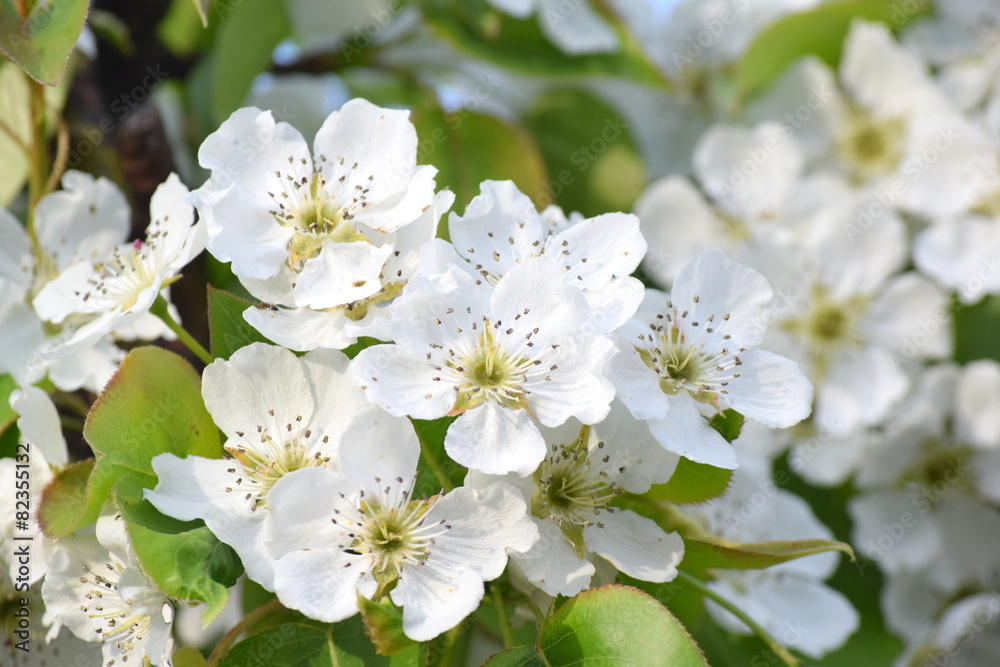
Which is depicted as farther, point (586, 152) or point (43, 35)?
point (586, 152)

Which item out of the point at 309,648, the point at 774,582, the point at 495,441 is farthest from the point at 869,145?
the point at 309,648

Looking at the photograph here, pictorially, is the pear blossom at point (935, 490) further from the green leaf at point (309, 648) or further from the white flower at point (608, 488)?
the green leaf at point (309, 648)

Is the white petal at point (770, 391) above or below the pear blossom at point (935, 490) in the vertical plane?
above

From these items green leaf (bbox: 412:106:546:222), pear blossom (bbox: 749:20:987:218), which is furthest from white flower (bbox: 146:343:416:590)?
pear blossom (bbox: 749:20:987:218)

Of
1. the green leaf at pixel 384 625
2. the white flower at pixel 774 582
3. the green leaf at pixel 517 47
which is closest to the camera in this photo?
the green leaf at pixel 384 625

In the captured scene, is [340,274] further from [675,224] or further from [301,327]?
[675,224]


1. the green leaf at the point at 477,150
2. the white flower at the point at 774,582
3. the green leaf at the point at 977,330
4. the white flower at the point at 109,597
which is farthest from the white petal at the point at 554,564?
the green leaf at the point at 977,330
